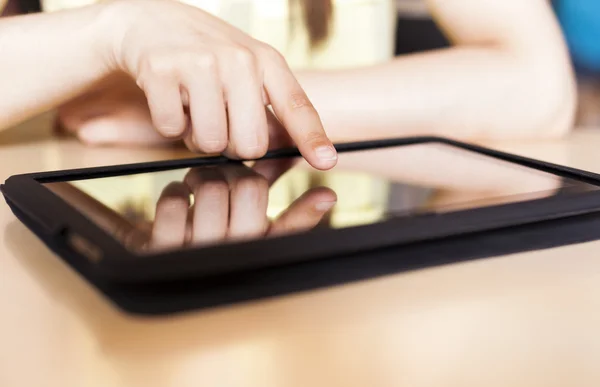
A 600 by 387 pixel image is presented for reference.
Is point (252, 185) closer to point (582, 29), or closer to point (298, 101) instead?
point (298, 101)

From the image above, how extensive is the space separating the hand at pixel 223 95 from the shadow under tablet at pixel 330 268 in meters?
0.15

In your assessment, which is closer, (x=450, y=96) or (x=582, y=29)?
(x=450, y=96)

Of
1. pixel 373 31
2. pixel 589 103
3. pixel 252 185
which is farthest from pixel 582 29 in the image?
pixel 252 185

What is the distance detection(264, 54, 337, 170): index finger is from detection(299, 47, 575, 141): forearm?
0.44 ft

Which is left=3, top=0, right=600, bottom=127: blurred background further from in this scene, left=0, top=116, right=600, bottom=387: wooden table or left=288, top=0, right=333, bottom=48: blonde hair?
left=0, top=116, right=600, bottom=387: wooden table

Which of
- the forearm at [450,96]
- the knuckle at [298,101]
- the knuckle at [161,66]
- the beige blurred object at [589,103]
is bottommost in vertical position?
the beige blurred object at [589,103]

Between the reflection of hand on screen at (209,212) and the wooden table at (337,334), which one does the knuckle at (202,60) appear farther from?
the wooden table at (337,334)

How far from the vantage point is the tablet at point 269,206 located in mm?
238

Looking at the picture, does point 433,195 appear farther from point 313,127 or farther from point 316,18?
point 316,18

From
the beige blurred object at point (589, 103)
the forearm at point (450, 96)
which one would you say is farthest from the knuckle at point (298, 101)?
the beige blurred object at point (589, 103)

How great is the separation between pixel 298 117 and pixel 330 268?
7.9 inches

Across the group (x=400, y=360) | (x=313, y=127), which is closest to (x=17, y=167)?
(x=313, y=127)

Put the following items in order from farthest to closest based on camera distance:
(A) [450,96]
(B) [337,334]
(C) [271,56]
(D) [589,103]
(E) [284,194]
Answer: (D) [589,103] < (A) [450,96] < (C) [271,56] < (E) [284,194] < (B) [337,334]

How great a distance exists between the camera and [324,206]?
1.05 feet
